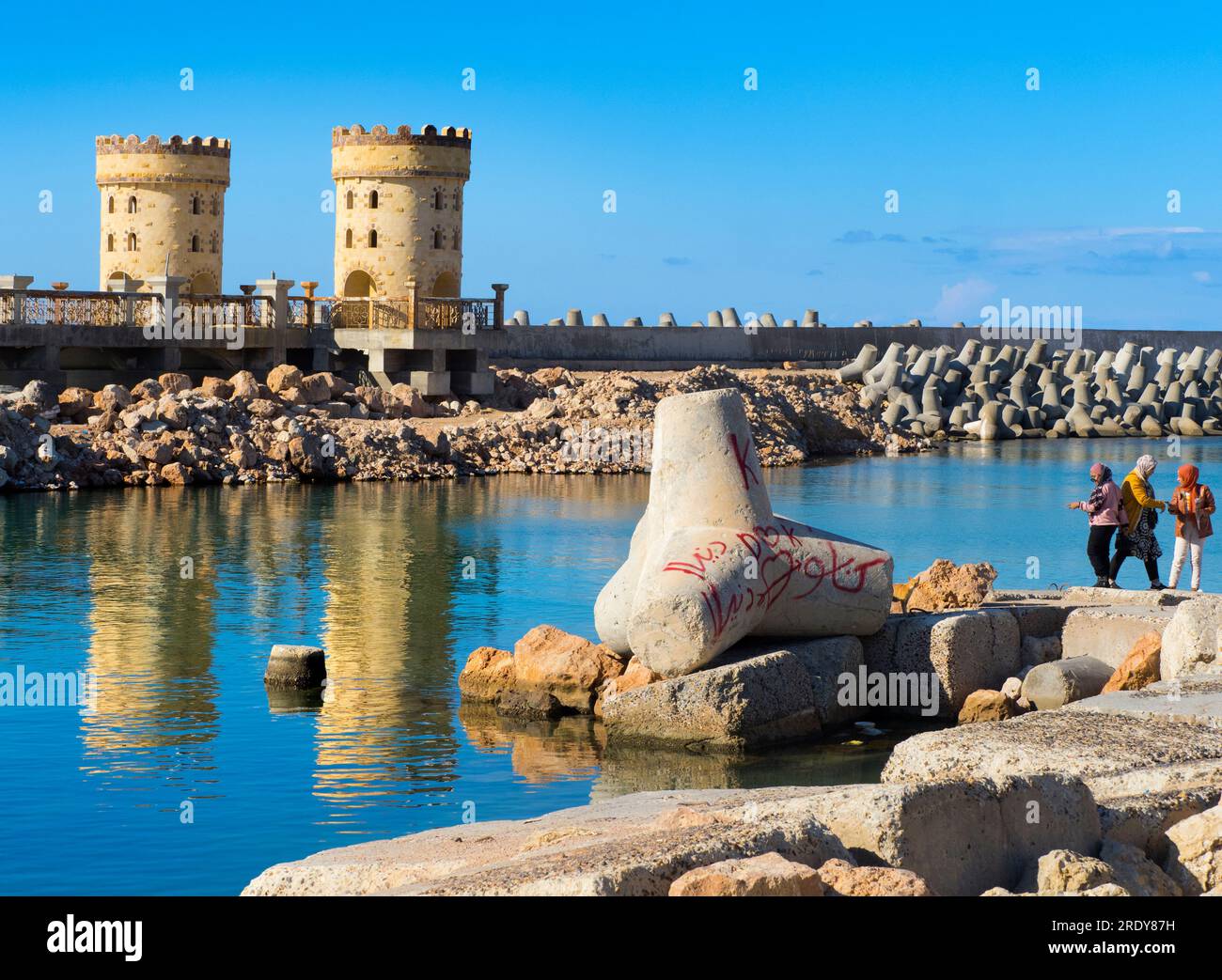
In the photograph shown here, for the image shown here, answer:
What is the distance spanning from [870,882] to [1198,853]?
7.00 feet

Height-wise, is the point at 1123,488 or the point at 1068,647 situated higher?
the point at 1123,488

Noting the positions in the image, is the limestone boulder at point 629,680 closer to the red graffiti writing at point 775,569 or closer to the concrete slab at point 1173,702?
the red graffiti writing at point 775,569

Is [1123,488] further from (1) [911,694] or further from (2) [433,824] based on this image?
(2) [433,824]

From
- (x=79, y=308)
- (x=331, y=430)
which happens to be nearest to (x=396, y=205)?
(x=79, y=308)

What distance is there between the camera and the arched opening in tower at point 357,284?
43.4 meters

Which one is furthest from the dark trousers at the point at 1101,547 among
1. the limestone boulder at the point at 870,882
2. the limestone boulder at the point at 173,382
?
the limestone boulder at the point at 173,382

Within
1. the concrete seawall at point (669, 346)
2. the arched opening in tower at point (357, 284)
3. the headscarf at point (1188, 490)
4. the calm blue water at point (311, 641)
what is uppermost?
the arched opening in tower at point (357, 284)

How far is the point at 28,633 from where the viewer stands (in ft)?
55.3

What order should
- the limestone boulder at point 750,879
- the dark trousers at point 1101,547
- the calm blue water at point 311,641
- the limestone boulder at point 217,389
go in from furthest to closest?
the limestone boulder at point 217,389 < the dark trousers at point 1101,547 < the calm blue water at point 311,641 < the limestone boulder at point 750,879

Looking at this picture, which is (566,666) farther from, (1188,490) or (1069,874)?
(1069,874)

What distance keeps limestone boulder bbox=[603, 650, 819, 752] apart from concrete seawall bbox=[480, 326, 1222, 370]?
36.7 metres

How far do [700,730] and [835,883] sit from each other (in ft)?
18.7

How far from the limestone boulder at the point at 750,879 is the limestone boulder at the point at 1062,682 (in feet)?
21.7
